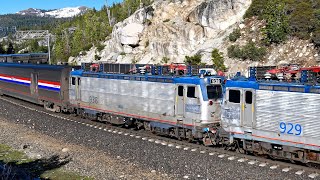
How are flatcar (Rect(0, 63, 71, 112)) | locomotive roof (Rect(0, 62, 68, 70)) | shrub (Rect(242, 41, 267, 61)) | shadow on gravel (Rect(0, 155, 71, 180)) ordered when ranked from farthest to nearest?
shrub (Rect(242, 41, 267, 61)), locomotive roof (Rect(0, 62, 68, 70)), flatcar (Rect(0, 63, 71, 112)), shadow on gravel (Rect(0, 155, 71, 180))

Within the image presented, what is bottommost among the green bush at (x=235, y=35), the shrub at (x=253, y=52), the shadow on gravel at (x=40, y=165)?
the shadow on gravel at (x=40, y=165)

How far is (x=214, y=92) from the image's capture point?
19.8m

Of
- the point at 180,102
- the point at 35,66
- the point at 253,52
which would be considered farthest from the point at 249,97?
the point at 253,52

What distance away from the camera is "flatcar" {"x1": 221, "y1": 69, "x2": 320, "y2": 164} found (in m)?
15.0

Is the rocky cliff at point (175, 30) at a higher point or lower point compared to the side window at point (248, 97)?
higher

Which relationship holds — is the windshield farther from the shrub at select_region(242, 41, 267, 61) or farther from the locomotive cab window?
the shrub at select_region(242, 41, 267, 61)

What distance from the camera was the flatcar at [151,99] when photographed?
19594mm

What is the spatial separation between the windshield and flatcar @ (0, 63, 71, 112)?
14.4 meters

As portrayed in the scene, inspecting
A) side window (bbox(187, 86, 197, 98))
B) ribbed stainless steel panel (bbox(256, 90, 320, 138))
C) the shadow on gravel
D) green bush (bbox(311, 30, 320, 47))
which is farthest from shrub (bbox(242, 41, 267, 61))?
the shadow on gravel

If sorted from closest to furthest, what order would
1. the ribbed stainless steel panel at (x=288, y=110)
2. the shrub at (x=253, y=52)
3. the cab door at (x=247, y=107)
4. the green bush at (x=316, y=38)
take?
the ribbed stainless steel panel at (x=288, y=110), the cab door at (x=247, y=107), the green bush at (x=316, y=38), the shrub at (x=253, y=52)

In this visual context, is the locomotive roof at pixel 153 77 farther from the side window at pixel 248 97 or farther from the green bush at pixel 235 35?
the green bush at pixel 235 35

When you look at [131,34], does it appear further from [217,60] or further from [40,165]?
[40,165]

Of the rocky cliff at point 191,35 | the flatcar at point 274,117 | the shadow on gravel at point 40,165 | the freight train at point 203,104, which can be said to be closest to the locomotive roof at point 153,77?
the freight train at point 203,104

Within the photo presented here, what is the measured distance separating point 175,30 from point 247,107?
4776cm
